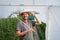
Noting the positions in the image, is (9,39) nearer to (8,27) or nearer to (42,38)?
(8,27)

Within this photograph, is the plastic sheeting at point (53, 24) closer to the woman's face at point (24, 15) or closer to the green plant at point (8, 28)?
the green plant at point (8, 28)

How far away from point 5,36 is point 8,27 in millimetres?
189

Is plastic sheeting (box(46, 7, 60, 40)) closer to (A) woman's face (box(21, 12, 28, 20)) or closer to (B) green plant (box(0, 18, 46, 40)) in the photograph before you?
(B) green plant (box(0, 18, 46, 40))

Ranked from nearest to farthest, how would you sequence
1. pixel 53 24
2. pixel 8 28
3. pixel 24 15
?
pixel 24 15 → pixel 8 28 → pixel 53 24

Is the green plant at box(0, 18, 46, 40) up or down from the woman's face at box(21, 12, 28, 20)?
down

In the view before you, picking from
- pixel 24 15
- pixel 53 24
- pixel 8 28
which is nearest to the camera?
pixel 24 15

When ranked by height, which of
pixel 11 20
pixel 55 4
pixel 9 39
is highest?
pixel 55 4

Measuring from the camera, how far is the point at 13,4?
5.05 meters

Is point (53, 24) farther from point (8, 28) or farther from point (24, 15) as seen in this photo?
point (24, 15)

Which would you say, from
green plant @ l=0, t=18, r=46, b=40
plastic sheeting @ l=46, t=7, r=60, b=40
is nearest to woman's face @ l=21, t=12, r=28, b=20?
green plant @ l=0, t=18, r=46, b=40

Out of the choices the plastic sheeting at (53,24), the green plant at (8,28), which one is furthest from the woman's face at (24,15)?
the plastic sheeting at (53,24)

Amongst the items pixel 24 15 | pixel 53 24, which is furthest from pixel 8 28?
pixel 24 15

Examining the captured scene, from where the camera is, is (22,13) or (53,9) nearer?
(22,13)

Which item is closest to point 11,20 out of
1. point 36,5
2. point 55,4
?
point 36,5
